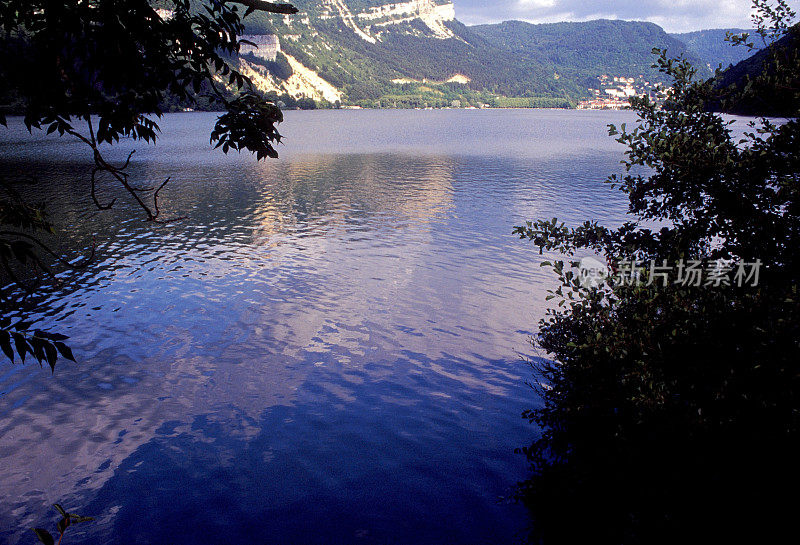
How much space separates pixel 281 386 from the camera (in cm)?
Answer: 1639

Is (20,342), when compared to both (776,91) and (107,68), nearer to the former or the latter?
(107,68)

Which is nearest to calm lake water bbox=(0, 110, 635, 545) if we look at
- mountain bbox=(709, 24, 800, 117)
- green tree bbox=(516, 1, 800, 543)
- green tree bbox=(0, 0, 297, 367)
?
green tree bbox=(516, 1, 800, 543)

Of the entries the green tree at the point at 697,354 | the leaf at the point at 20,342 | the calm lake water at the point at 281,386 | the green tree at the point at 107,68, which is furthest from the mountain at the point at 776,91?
the leaf at the point at 20,342

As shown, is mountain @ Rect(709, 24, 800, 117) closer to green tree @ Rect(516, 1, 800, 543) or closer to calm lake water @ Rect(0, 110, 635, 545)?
green tree @ Rect(516, 1, 800, 543)

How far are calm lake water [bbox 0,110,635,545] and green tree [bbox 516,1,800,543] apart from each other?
2646mm

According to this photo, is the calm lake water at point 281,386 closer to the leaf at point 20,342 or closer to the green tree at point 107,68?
the green tree at point 107,68

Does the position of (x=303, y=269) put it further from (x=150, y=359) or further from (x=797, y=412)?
(x=797, y=412)

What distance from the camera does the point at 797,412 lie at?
6.73m

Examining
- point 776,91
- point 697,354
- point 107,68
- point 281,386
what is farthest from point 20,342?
point 281,386

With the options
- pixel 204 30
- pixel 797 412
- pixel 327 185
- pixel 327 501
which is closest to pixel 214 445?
pixel 327 501

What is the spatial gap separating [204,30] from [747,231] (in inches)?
362

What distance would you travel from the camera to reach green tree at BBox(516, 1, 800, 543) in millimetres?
7383

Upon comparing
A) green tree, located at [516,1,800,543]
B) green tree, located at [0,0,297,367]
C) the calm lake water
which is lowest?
the calm lake water

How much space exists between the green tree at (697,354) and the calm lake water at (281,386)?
2646 mm
